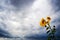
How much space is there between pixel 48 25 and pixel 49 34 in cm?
64

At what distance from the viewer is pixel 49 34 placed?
12.4 meters

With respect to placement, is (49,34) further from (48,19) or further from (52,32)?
(48,19)

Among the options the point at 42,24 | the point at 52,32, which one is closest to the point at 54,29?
the point at 52,32

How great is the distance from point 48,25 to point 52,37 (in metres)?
0.85

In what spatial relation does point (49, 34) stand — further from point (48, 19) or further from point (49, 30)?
point (48, 19)

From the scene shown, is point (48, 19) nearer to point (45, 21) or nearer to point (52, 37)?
point (45, 21)

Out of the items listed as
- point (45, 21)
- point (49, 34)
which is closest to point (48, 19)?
point (45, 21)

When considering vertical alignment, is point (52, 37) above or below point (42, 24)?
below

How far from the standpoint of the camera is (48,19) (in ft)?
38.7

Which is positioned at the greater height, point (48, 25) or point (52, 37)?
point (48, 25)

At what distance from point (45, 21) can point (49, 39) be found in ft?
4.17

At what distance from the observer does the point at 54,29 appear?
12336 mm

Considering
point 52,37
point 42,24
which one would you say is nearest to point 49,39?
point 52,37

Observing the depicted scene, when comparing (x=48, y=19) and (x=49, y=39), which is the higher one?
(x=48, y=19)
